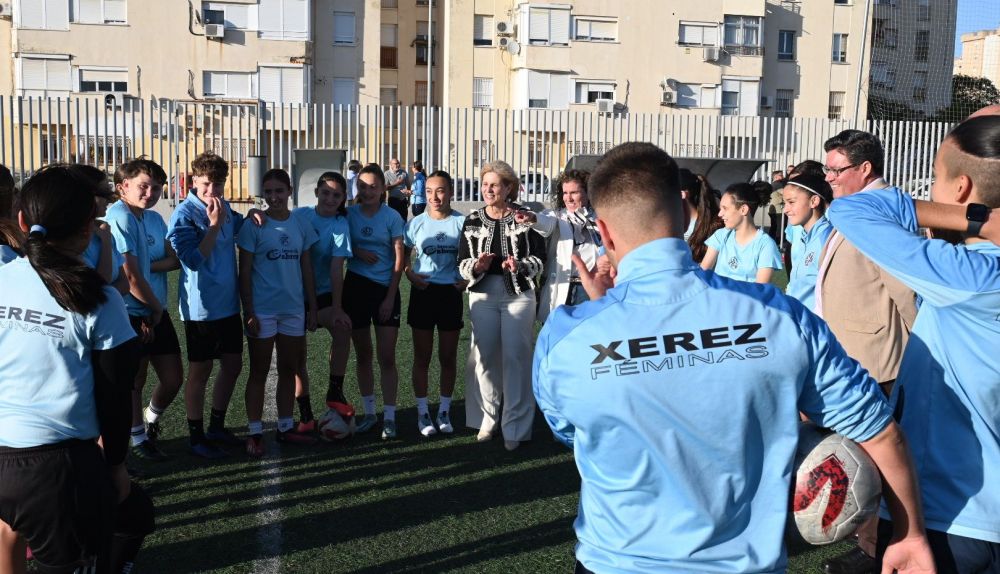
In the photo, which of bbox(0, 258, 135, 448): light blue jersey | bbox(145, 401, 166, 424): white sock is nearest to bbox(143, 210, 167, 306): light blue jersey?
bbox(145, 401, 166, 424): white sock

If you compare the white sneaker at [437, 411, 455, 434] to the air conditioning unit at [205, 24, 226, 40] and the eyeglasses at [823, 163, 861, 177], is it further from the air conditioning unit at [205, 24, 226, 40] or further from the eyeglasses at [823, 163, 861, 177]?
the air conditioning unit at [205, 24, 226, 40]

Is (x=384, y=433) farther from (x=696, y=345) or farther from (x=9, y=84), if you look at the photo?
(x=9, y=84)

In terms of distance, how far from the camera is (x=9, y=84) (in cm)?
3694

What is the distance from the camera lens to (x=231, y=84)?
37750mm

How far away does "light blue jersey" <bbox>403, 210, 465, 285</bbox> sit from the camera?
6.84 meters

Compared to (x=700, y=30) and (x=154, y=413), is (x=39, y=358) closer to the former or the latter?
(x=154, y=413)

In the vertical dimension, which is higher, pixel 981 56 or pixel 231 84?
pixel 981 56

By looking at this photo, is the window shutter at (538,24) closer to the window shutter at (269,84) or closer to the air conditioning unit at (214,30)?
the window shutter at (269,84)

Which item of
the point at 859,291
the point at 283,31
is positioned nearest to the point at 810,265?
the point at 859,291

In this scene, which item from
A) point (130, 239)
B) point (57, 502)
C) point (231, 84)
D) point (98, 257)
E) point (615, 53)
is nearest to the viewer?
point (57, 502)

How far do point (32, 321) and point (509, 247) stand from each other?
401 centimetres

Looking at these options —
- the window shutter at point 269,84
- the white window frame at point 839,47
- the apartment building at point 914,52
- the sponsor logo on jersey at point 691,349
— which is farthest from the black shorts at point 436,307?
the white window frame at point 839,47

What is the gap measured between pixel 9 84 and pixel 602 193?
40.9m

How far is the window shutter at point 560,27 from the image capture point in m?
40.3
